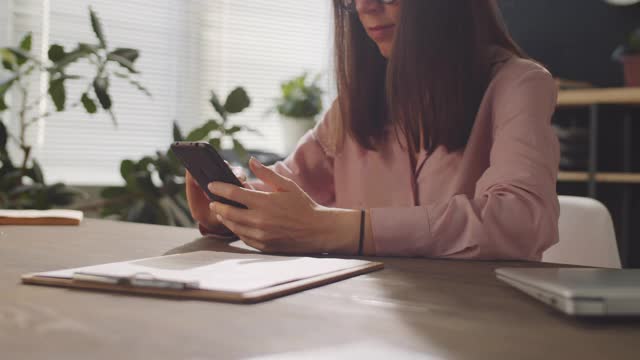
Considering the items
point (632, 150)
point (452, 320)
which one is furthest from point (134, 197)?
point (632, 150)

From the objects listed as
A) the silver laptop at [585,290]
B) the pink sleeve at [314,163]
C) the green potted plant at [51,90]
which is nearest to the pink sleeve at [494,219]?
the silver laptop at [585,290]

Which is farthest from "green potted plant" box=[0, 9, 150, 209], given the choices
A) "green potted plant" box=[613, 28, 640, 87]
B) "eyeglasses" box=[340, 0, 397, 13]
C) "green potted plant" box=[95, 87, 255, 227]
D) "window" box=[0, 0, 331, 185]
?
"green potted plant" box=[613, 28, 640, 87]

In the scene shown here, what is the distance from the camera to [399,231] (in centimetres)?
92

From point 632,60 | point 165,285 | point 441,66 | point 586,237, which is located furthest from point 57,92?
point 632,60

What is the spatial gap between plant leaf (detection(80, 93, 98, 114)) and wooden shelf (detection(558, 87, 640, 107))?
1990 mm

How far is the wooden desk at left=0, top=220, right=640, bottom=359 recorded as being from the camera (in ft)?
1.38

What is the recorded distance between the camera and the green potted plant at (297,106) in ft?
10.6

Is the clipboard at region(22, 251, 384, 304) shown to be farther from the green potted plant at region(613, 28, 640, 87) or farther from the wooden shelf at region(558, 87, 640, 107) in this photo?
the green potted plant at region(613, 28, 640, 87)

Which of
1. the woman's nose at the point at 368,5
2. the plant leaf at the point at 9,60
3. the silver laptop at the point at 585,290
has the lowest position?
the silver laptop at the point at 585,290

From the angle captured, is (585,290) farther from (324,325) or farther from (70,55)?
(70,55)

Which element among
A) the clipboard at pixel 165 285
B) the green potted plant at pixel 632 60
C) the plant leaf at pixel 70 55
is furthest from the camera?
the green potted plant at pixel 632 60

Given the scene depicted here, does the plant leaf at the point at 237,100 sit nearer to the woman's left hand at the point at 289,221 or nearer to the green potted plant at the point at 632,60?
Answer: the woman's left hand at the point at 289,221

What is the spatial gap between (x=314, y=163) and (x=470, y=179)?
14.4 inches

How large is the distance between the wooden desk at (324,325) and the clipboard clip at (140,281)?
18 millimetres
